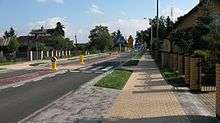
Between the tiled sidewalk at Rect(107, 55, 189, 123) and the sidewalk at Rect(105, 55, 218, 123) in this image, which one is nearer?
the sidewalk at Rect(105, 55, 218, 123)

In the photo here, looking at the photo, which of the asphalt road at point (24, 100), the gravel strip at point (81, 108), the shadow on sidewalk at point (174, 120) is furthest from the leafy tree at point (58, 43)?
the shadow on sidewalk at point (174, 120)

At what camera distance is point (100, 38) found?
149m

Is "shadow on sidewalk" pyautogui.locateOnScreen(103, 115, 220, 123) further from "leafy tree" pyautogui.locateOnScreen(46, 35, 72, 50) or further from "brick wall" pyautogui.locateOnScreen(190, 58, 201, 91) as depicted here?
"leafy tree" pyautogui.locateOnScreen(46, 35, 72, 50)

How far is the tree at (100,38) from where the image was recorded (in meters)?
149

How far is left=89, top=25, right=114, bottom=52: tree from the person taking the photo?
149 meters

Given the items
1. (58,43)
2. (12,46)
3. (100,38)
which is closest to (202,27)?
(12,46)

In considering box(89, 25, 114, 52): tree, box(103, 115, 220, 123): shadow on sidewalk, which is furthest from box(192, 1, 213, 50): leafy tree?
box(89, 25, 114, 52): tree

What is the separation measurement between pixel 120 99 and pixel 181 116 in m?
4.52

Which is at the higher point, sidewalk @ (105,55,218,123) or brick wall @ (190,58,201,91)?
brick wall @ (190,58,201,91)

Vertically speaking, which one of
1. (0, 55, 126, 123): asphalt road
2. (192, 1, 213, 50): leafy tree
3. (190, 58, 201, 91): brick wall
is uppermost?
(192, 1, 213, 50): leafy tree

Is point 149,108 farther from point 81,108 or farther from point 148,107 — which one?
point 81,108

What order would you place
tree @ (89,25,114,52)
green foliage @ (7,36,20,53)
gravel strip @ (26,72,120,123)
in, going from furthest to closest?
tree @ (89,25,114,52)
green foliage @ (7,36,20,53)
gravel strip @ (26,72,120,123)

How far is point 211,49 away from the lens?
22.9 metres

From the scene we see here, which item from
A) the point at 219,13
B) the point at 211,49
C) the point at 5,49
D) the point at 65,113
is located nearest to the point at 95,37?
the point at 5,49
